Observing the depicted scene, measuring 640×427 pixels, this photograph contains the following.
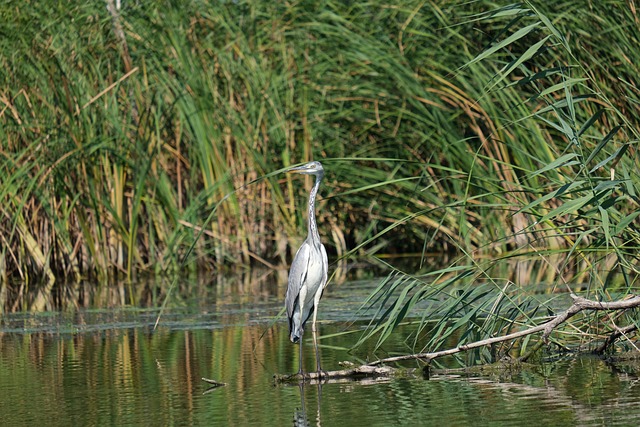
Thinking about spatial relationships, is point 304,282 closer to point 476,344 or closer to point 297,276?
point 297,276

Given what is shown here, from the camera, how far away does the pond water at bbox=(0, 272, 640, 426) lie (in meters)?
4.80

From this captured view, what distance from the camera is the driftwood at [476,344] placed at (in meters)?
5.43

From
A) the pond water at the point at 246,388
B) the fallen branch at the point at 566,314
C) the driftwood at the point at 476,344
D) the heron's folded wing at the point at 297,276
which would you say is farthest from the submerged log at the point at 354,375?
the heron's folded wing at the point at 297,276

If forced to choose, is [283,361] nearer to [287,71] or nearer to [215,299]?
[215,299]

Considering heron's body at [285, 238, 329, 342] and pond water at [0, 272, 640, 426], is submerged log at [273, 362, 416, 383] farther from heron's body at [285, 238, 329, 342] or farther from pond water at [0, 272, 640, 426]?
heron's body at [285, 238, 329, 342]

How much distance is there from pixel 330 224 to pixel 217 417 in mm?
7549

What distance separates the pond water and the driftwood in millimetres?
121

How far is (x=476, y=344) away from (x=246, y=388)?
3.59 ft

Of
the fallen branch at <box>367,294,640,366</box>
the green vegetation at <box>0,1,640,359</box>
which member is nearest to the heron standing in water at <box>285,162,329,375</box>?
the fallen branch at <box>367,294,640,366</box>

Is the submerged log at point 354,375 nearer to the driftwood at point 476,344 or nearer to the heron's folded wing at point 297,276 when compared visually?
the driftwood at point 476,344

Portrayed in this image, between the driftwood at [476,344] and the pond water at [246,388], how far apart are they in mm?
121

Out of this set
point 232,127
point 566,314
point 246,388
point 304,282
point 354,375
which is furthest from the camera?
point 232,127

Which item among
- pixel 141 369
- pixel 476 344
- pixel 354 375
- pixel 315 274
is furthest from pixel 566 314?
pixel 141 369

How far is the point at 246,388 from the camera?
5.70m
